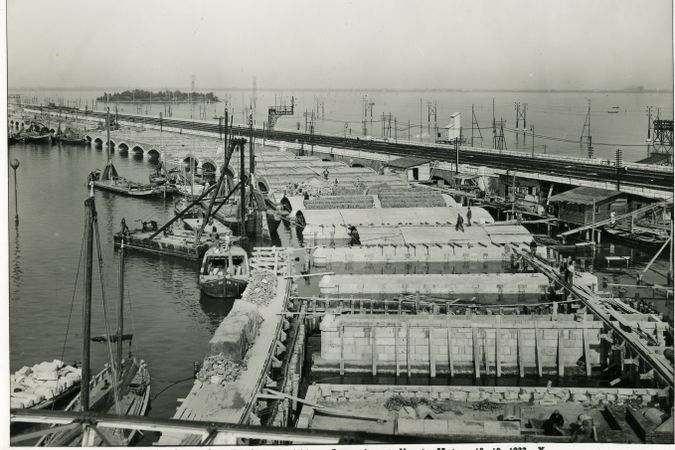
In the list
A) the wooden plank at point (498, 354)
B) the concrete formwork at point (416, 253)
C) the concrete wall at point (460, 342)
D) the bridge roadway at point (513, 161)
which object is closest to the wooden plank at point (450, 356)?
the concrete wall at point (460, 342)

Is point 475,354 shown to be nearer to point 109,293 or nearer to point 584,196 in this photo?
point 109,293

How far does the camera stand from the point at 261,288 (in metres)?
30.6

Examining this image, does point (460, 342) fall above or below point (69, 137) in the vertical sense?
below

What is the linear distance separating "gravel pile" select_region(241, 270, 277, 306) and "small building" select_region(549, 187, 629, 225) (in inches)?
970

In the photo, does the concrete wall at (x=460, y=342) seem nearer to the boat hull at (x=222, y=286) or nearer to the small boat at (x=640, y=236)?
the boat hull at (x=222, y=286)

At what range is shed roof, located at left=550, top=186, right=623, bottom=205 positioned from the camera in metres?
48.2

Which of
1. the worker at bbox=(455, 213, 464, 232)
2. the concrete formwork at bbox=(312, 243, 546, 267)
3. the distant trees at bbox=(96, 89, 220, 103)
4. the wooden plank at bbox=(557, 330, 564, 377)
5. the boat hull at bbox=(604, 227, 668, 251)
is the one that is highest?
the distant trees at bbox=(96, 89, 220, 103)

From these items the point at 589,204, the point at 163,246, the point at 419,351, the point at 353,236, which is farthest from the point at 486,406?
the point at 589,204

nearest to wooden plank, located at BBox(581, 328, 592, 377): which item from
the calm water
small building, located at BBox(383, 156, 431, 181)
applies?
the calm water

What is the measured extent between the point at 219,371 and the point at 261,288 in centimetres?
995

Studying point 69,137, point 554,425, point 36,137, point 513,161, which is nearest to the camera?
point 554,425

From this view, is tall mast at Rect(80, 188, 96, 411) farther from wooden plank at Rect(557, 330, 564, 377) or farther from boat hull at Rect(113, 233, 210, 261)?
boat hull at Rect(113, 233, 210, 261)

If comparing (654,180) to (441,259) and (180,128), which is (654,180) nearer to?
(441,259)

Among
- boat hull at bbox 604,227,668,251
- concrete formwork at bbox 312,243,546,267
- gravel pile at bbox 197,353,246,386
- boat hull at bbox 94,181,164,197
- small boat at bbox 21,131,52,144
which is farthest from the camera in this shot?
small boat at bbox 21,131,52,144
